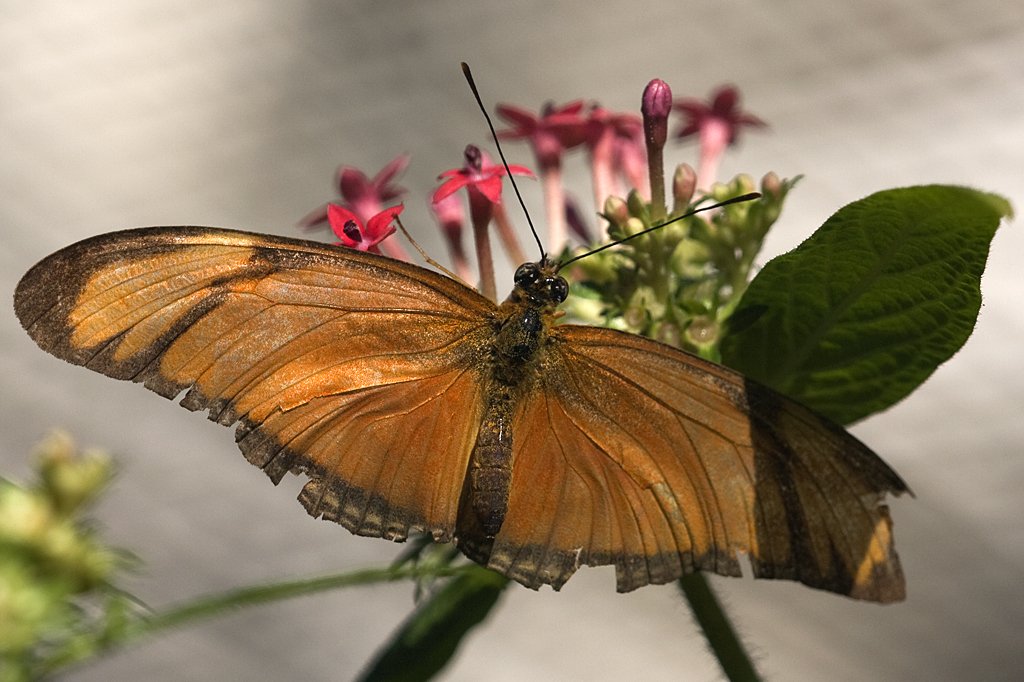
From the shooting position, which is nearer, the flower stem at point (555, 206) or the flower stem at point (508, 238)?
the flower stem at point (508, 238)

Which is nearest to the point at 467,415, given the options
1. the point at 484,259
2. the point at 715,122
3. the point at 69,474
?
the point at 484,259

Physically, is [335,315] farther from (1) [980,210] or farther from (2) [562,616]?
(2) [562,616]

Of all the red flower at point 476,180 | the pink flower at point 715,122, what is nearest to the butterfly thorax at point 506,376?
the red flower at point 476,180

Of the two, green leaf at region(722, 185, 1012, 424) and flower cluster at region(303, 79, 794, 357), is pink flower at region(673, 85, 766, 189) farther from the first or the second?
green leaf at region(722, 185, 1012, 424)

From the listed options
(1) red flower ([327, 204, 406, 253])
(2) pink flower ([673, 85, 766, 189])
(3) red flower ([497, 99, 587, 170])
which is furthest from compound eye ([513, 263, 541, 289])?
(2) pink flower ([673, 85, 766, 189])

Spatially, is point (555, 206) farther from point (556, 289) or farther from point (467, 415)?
point (467, 415)

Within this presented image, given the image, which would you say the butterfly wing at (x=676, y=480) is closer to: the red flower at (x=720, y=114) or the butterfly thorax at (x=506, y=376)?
the butterfly thorax at (x=506, y=376)
